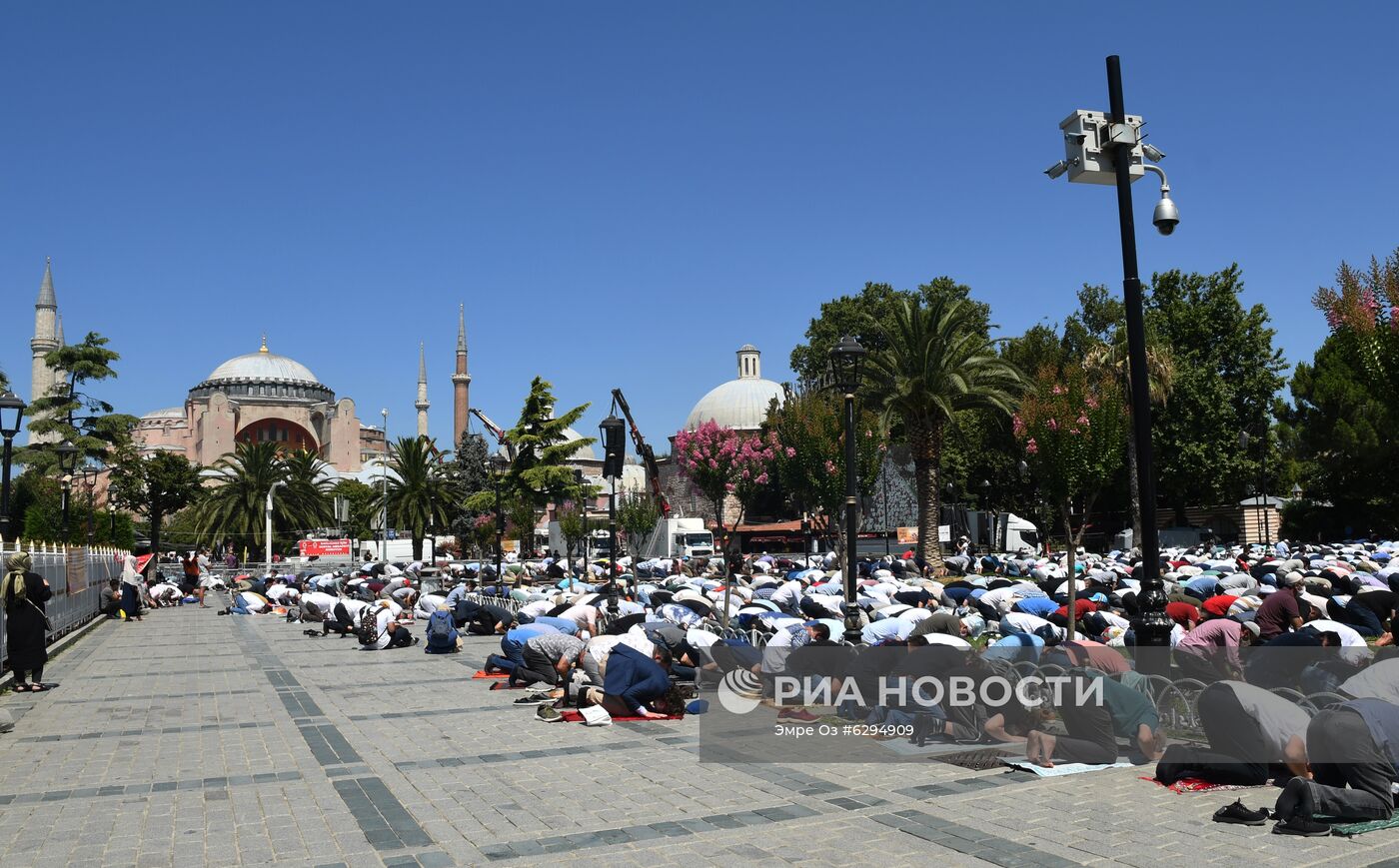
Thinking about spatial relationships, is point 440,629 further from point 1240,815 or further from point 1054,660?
point 1240,815

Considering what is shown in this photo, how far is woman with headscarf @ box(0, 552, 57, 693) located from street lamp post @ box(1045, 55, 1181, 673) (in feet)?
35.7

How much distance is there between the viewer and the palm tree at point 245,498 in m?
50.5

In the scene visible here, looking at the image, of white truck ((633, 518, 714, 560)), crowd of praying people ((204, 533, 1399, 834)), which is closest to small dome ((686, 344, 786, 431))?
white truck ((633, 518, 714, 560))

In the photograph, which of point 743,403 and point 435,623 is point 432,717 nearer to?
point 435,623

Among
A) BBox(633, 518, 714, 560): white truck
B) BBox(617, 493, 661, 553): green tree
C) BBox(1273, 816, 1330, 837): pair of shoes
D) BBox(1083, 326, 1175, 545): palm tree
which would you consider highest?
BBox(1083, 326, 1175, 545): palm tree

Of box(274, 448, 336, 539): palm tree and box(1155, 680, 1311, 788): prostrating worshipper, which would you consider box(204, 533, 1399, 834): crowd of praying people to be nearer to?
box(1155, 680, 1311, 788): prostrating worshipper

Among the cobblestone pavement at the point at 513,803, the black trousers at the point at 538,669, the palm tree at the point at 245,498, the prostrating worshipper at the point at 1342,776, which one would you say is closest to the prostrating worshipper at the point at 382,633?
the black trousers at the point at 538,669

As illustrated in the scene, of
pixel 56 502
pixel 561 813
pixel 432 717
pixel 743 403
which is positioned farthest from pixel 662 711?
pixel 743 403

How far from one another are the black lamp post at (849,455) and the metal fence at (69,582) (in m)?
9.21

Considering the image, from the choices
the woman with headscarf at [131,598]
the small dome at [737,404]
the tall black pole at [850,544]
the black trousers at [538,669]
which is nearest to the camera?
the tall black pole at [850,544]

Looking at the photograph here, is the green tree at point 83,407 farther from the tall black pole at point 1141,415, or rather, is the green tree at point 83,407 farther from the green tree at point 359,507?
the tall black pole at point 1141,415

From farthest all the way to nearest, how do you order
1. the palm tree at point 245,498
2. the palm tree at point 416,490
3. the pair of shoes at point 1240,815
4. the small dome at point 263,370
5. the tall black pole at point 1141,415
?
the small dome at point 263,370, the palm tree at point 245,498, the palm tree at point 416,490, the tall black pole at point 1141,415, the pair of shoes at point 1240,815

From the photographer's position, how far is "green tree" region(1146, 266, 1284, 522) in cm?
4441

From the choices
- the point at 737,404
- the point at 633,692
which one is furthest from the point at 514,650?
the point at 737,404
